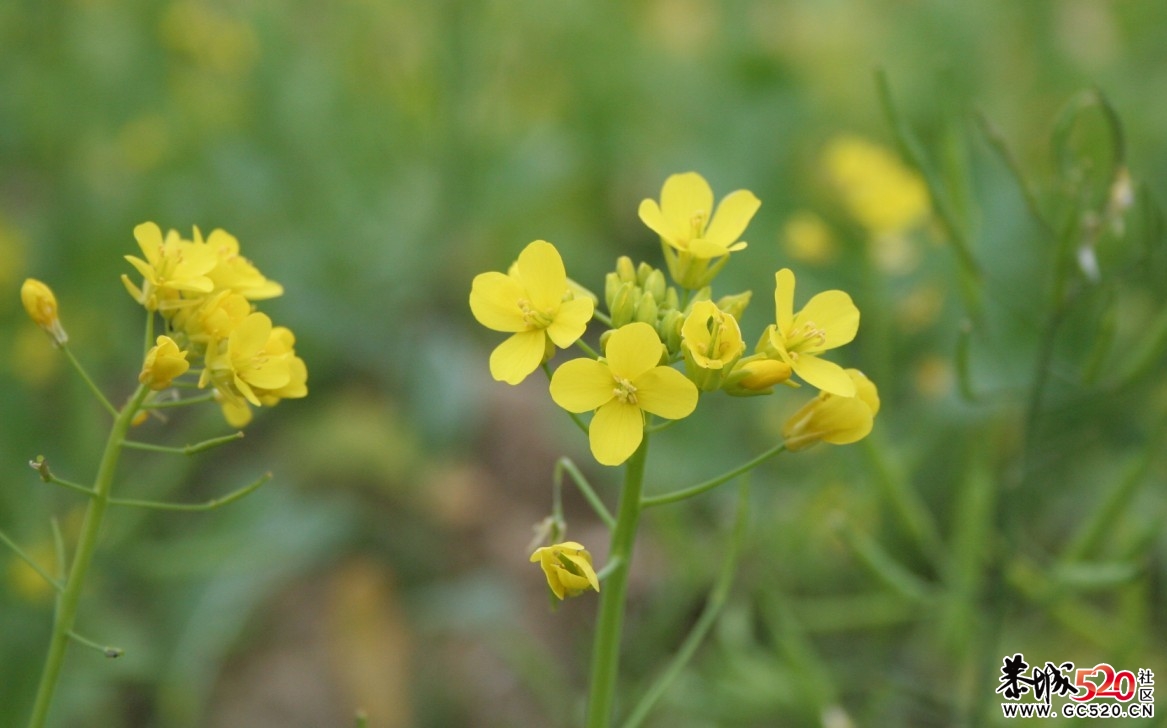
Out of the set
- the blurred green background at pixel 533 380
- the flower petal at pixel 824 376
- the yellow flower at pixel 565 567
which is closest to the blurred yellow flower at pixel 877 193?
the blurred green background at pixel 533 380

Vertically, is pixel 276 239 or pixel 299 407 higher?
pixel 276 239

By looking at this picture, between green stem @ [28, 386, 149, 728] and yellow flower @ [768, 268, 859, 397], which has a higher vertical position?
yellow flower @ [768, 268, 859, 397]

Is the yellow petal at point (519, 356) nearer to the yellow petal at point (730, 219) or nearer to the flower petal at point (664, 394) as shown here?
the flower petal at point (664, 394)

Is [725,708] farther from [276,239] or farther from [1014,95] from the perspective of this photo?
[1014,95]

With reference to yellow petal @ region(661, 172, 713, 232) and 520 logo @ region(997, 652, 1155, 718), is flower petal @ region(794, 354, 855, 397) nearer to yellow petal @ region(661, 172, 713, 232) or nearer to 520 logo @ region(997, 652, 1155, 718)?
yellow petal @ region(661, 172, 713, 232)

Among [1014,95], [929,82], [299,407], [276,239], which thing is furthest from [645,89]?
[299,407]

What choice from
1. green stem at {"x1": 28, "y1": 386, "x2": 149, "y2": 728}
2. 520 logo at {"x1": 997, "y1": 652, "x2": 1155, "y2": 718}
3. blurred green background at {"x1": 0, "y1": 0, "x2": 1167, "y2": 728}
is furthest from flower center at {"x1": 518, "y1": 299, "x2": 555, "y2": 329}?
520 logo at {"x1": 997, "y1": 652, "x2": 1155, "y2": 718}
